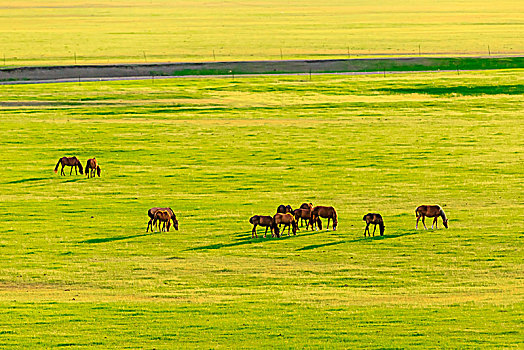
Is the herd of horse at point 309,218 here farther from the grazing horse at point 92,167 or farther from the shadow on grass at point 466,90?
the shadow on grass at point 466,90

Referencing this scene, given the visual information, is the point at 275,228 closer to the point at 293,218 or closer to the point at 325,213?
the point at 293,218

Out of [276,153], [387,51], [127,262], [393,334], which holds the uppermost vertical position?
[387,51]

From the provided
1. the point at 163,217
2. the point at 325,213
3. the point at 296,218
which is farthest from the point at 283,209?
the point at 163,217

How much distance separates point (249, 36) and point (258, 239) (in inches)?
4508

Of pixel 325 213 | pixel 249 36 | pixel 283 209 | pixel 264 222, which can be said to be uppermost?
pixel 249 36

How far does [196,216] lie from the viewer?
105 ft

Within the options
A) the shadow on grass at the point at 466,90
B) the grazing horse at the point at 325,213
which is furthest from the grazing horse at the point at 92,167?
the shadow on grass at the point at 466,90

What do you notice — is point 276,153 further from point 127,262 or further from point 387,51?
point 387,51

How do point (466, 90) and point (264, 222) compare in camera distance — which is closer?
point (264, 222)

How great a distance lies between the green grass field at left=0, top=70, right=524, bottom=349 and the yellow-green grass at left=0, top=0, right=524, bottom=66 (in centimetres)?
4566

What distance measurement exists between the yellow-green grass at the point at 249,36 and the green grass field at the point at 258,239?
45.7 metres

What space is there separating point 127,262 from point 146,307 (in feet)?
13.6

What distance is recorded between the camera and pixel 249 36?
140 meters

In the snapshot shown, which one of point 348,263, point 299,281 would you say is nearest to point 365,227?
point 348,263
